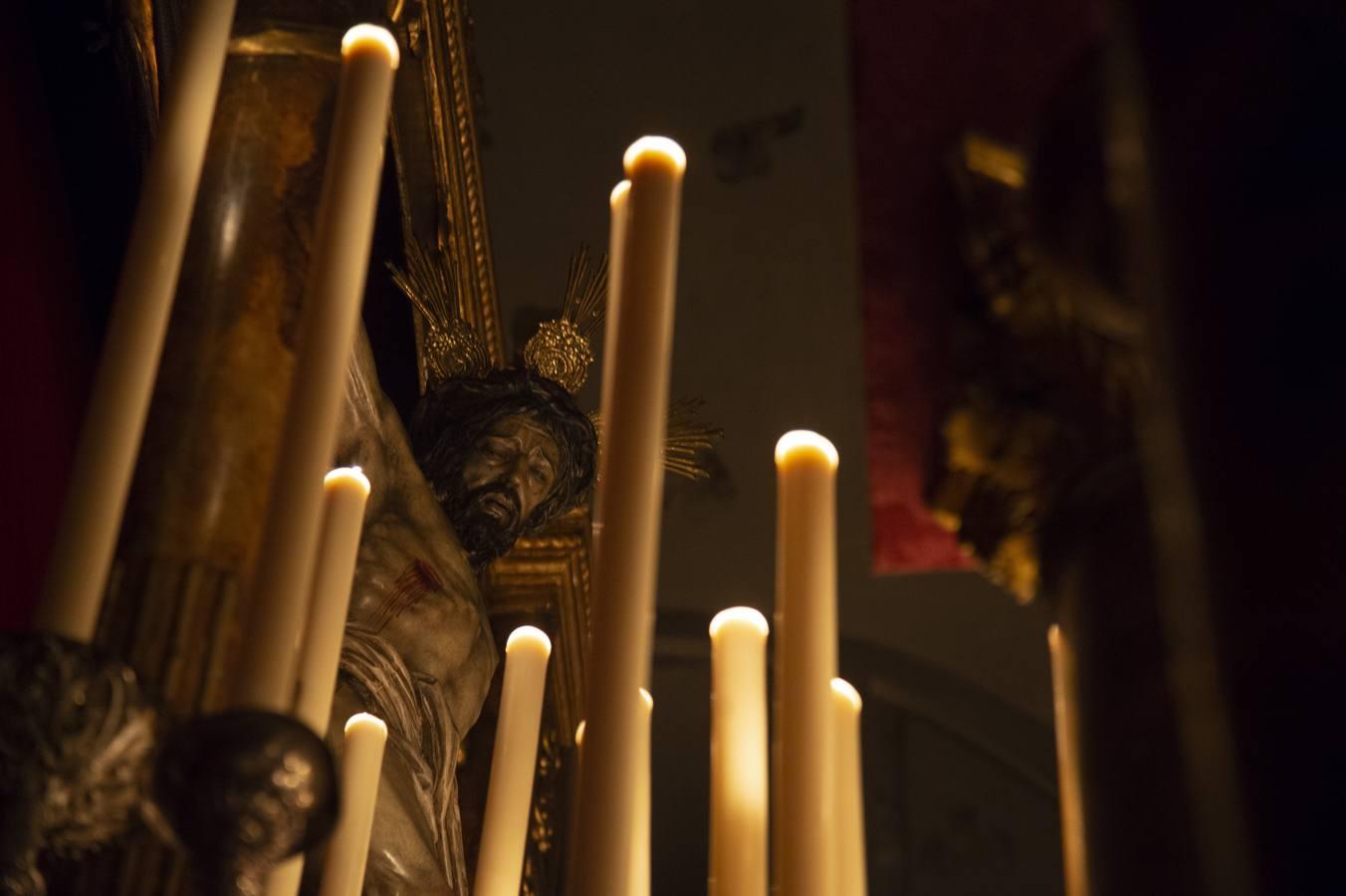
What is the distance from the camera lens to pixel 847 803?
4.33 ft

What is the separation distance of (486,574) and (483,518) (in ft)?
3.74

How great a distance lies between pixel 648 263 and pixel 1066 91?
42 cm

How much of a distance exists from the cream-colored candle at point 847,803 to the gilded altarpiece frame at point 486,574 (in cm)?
51

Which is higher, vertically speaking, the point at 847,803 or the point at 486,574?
the point at 486,574

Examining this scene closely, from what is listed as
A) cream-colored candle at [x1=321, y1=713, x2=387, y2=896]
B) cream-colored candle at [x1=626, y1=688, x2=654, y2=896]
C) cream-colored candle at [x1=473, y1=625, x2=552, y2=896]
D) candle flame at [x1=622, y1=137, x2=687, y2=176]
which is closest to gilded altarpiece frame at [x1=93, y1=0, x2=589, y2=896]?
cream-colored candle at [x1=321, y1=713, x2=387, y2=896]

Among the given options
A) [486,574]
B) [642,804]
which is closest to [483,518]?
[486,574]

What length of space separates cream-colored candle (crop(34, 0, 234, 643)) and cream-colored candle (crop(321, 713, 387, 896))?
377mm

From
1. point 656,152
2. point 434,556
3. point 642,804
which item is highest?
point 434,556

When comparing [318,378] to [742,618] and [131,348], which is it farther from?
[742,618]

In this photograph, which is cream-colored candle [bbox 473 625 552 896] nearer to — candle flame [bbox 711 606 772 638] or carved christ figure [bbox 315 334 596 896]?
candle flame [bbox 711 606 772 638]

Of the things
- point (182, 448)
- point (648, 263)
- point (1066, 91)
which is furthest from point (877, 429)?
point (182, 448)

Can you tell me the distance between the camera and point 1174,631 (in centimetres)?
46

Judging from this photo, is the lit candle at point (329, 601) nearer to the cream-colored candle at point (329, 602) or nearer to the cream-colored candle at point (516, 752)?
the cream-colored candle at point (329, 602)

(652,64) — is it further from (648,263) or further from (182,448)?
→ (648,263)
